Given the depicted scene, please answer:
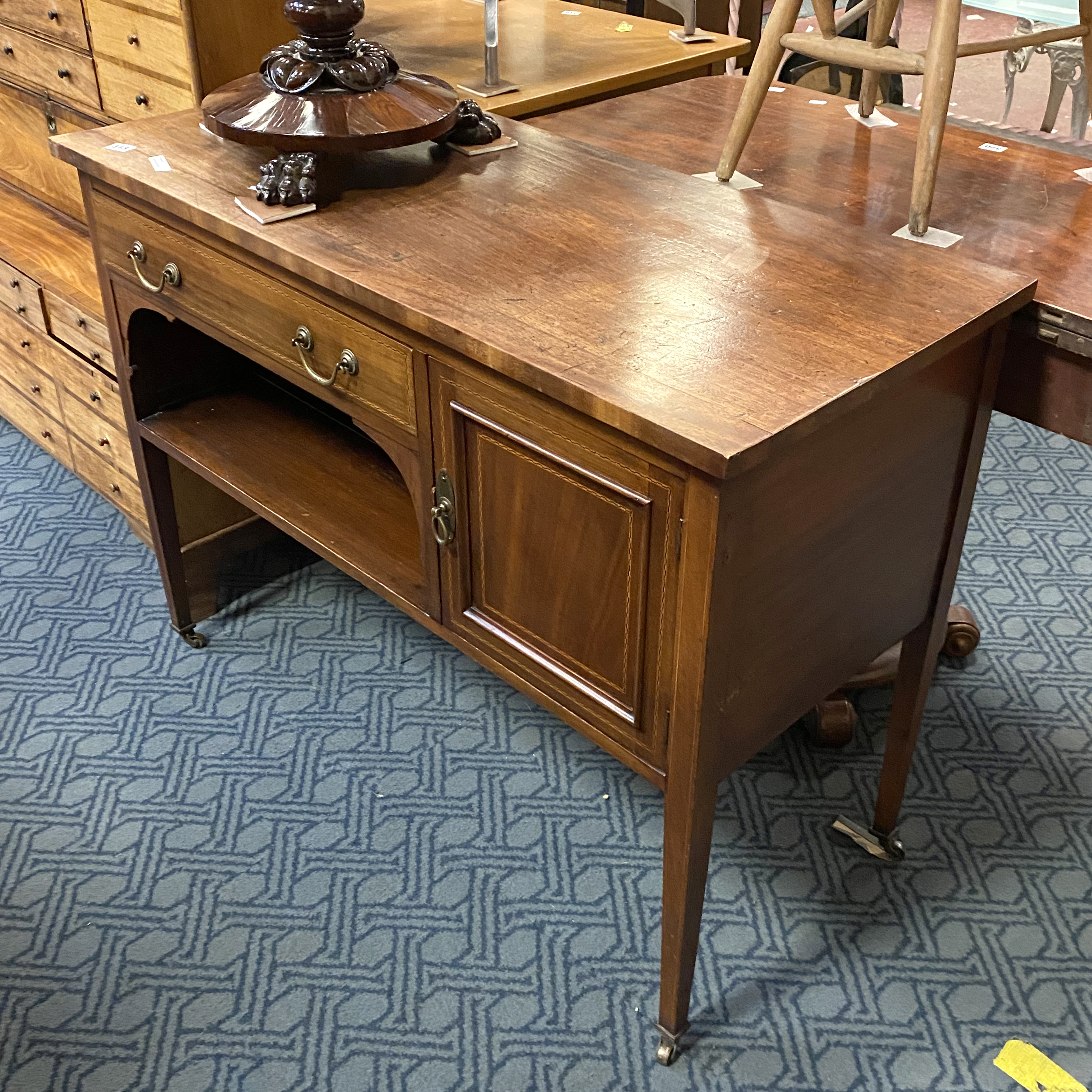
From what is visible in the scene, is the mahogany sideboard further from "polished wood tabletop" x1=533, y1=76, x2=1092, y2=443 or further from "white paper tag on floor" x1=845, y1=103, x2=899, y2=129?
"white paper tag on floor" x1=845, y1=103, x2=899, y2=129

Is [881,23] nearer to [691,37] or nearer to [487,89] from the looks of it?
[487,89]

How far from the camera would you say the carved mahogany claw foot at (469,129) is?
166cm

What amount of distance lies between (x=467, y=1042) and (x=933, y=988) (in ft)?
2.11

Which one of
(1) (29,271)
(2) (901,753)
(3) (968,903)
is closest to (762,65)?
(2) (901,753)

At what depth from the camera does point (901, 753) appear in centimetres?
168

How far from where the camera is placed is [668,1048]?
1.48 m

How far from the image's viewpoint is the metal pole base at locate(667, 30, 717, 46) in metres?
2.44

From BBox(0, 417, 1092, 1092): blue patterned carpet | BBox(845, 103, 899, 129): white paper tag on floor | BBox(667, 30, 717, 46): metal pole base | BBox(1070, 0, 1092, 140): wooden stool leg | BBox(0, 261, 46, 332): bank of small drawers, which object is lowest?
BBox(0, 417, 1092, 1092): blue patterned carpet

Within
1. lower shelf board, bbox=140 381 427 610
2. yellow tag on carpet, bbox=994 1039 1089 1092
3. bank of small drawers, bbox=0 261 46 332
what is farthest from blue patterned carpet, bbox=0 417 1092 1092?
bank of small drawers, bbox=0 261 46 332

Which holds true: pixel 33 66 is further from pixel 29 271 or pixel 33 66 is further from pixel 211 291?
pixel 211 291

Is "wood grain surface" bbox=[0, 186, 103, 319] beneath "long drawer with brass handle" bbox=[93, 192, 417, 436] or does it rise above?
beneath

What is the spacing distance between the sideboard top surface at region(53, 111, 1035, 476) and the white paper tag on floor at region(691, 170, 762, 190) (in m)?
0.11

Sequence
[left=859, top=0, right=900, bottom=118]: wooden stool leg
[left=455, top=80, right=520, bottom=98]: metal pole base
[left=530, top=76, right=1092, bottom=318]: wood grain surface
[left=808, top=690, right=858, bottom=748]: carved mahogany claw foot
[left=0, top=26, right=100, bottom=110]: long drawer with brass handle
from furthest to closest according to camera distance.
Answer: [left=0, top=26, right=100, bottom=110]: long drawer with brass handle
[left=455, top=80, right=520, bottom=98]: metal pole base
[left=808, top=690, right=858, bottom=748]: carved mahogany claw foot
[left=859, top=0, right=900, bottom=118]: wooden stool leg
[left=530, top=76, right=1092, bottom=318]: wood grain surface

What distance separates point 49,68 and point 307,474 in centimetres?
110
